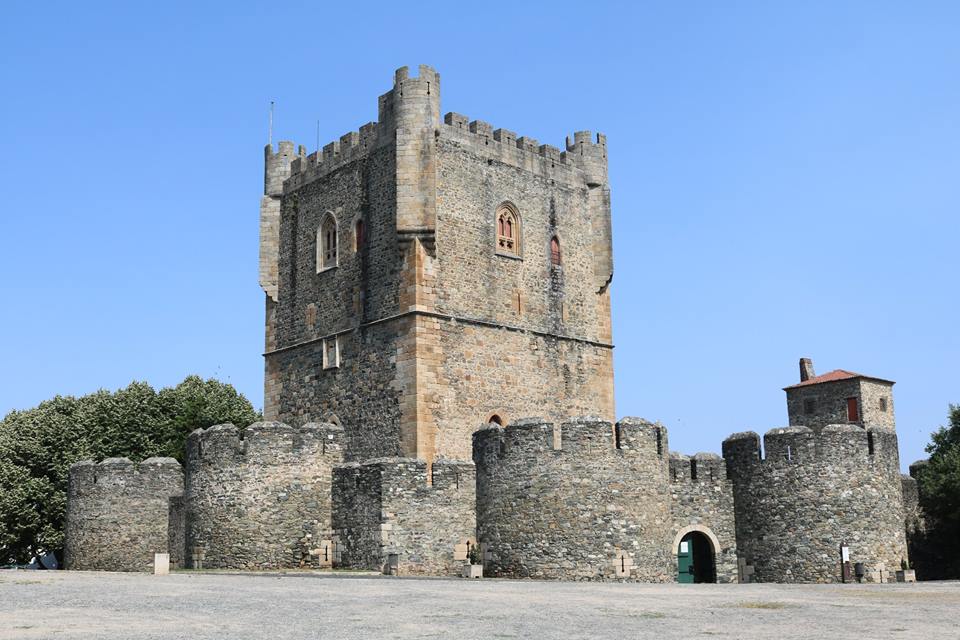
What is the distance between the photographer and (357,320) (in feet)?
120

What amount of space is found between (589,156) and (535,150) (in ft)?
7.87

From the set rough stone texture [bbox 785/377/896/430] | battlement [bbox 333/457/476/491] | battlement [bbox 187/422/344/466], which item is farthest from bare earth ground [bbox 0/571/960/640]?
rough stone texture [bbox 785/377/896/430]

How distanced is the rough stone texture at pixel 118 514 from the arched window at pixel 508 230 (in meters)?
12.1

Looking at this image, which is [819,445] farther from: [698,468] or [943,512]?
[943,512]

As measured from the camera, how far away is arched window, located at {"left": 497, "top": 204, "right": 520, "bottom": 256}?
37125 mm

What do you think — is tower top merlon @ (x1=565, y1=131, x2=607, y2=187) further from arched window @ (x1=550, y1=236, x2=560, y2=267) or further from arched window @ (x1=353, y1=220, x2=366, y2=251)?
arched window @ (x1=353, y1=220, x2=366, y2=251)

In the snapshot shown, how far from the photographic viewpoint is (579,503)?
86.9ft

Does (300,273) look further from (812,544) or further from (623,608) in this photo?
(623,608)

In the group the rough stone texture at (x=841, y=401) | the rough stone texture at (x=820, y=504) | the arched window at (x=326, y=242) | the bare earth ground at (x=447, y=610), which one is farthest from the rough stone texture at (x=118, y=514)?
the rough stone texture at (x=841, y=401)

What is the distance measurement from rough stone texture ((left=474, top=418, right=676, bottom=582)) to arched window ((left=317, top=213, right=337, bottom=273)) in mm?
12738

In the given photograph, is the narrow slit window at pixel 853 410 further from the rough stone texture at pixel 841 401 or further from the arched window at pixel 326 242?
the arched window at pixel 326 242

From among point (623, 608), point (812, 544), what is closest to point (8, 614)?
point (623, 608)

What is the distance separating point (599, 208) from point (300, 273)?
10.2 m

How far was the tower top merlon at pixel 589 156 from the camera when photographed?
40.2 m
